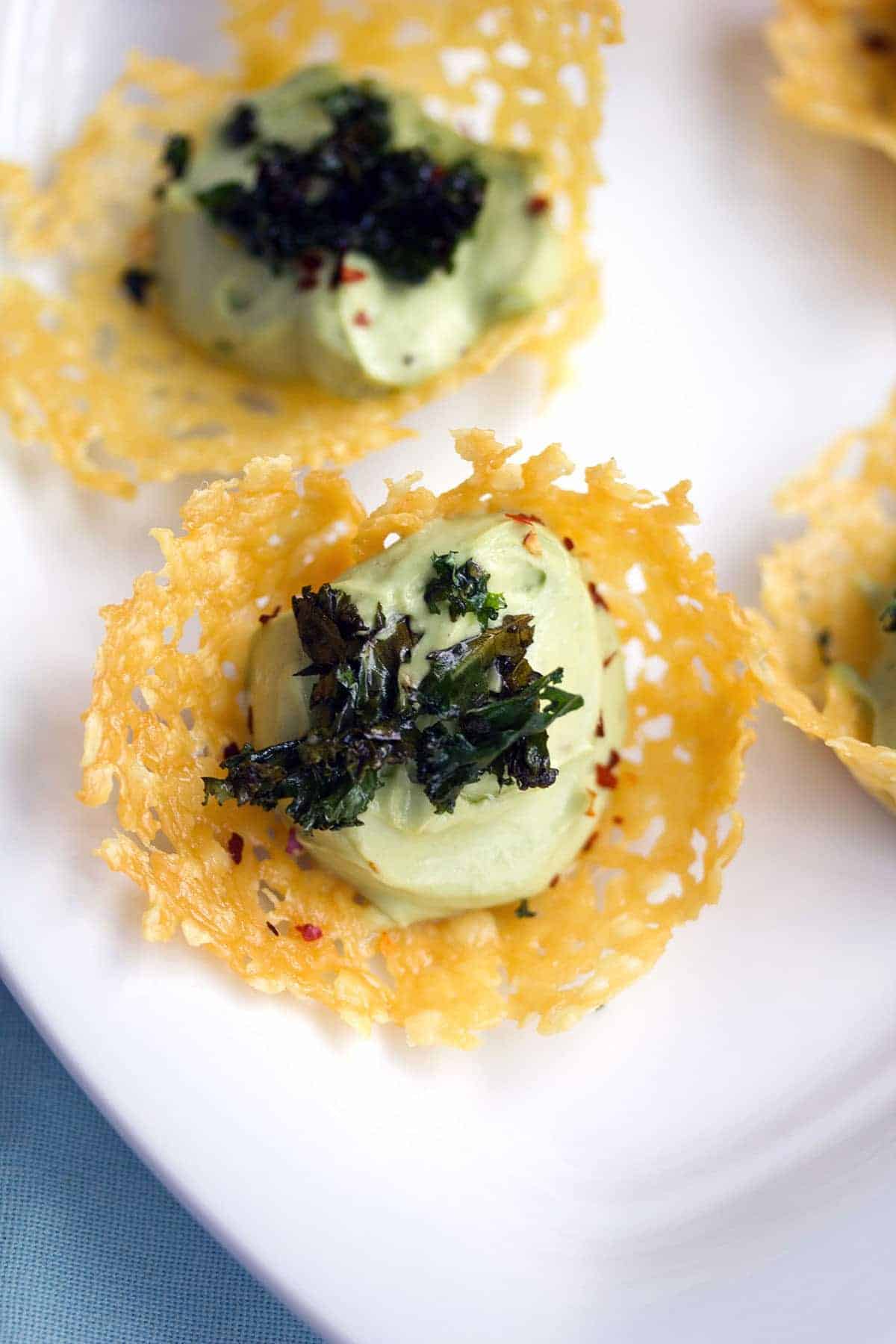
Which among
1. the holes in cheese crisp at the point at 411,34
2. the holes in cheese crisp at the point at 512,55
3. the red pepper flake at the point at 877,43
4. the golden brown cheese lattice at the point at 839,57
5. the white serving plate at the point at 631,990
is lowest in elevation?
the white serving plate at the point at 631,990

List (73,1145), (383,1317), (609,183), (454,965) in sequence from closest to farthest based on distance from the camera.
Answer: (383,1317)
(454,965)
(73,1145)
(609,183)

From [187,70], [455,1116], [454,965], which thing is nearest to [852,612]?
[454,965]

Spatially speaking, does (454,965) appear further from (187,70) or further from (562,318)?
(187,70)

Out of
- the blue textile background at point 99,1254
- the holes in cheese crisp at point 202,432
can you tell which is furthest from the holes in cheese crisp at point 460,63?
the blue textile background at point 99,1254

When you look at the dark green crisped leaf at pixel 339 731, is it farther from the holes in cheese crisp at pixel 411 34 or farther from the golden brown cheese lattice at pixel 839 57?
the golden brown cheese lattice at pixel 839 57

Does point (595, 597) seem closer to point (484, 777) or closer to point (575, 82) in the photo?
point (484, 777)
